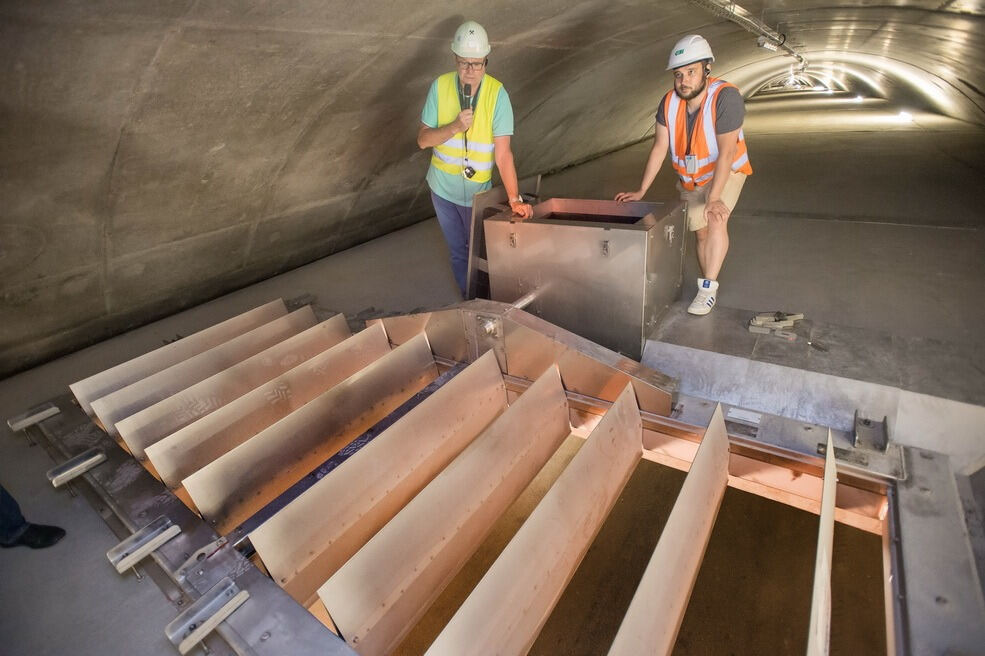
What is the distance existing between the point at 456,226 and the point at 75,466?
2148 millimetres

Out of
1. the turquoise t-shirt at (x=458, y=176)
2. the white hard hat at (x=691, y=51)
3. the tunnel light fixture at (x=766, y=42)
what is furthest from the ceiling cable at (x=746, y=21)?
the turquoise t-shirt at (x=458, y=176)

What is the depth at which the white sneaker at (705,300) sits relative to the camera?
248 cm

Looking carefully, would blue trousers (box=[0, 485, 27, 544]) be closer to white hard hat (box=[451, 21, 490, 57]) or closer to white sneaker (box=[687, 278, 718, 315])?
white hard hat (box=[451, 21, 490, 57])

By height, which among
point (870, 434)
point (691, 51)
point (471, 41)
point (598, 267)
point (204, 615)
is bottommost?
point (870, 434)

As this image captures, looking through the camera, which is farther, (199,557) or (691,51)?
(691,51)

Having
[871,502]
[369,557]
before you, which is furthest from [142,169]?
[871,502]

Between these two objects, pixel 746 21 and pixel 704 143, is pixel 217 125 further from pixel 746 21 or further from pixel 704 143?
pixel 746 21

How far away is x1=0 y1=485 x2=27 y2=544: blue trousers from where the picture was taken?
169cm

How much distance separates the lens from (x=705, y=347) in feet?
7.22

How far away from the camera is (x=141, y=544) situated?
5.23 ft

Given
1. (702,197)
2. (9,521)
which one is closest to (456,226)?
(702,197)

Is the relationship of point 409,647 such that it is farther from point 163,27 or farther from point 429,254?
point 429,254

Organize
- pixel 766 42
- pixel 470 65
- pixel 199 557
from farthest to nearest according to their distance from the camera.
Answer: pixel 766 42 < pixel 470 65 < pixel 199 557

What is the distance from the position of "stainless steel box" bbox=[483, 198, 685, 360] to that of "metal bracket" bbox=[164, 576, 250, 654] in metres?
1.55
